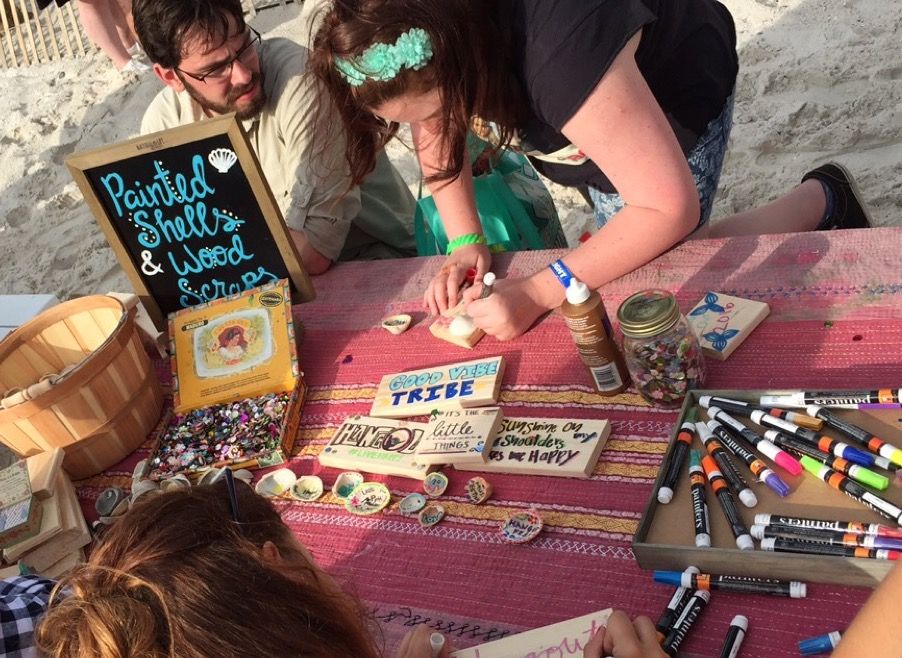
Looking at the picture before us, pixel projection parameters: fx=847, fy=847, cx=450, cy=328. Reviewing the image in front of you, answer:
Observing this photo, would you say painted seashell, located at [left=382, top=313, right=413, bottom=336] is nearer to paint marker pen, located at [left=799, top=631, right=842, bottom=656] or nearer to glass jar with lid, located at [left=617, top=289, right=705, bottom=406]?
glass jar with lid, located at [left=617, top=289, right=705, bottom=406]

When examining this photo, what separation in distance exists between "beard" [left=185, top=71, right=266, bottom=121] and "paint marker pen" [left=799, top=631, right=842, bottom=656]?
1.72m

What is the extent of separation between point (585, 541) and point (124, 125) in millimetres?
4236

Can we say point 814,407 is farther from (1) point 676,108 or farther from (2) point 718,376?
(1) point 676,108

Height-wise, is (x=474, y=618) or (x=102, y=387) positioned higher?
(x=102, y=387)

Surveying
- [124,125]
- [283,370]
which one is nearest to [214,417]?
[283,370]

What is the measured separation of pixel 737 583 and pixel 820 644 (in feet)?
0.38

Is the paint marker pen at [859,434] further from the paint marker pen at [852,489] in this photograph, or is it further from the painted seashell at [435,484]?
the painted seashell at [435,484]

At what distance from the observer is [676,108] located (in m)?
1.69

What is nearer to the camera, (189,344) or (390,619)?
(390,619)

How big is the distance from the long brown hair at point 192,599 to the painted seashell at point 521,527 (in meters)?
0.32

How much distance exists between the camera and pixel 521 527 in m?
1.23

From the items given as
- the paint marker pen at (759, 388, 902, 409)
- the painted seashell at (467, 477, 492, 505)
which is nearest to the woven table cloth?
the painted seashell at (467, 477, 492, 505)

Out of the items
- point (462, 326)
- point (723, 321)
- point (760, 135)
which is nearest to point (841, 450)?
point (723, 321)

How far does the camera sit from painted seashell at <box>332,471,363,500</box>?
144 centimetres
